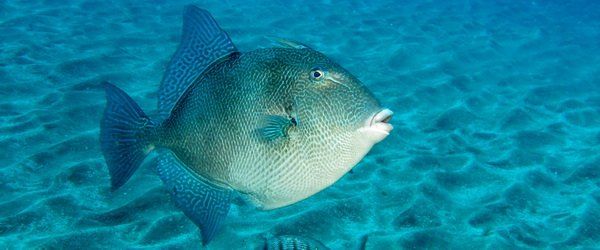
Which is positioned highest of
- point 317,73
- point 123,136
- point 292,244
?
point 317,73

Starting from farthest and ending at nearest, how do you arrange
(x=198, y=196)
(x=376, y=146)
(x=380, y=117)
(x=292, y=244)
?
(x=376, y=146) → (x=292, y=244) → (x=198, y=196) → (x=380, y=117)

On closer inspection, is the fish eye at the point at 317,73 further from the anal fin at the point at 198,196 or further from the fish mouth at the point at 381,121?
the anal fin at the point at 198,196

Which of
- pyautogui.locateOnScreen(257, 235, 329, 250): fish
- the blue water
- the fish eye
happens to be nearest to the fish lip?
the fish eye

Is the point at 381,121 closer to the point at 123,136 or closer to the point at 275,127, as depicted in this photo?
the point at 275,127

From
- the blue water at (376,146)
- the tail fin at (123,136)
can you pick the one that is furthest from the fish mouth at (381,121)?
the blue water at (376,146)

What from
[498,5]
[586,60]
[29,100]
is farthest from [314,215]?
[498,5]

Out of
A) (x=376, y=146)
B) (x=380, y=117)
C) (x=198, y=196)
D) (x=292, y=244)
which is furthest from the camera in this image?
(x=376, y=146)

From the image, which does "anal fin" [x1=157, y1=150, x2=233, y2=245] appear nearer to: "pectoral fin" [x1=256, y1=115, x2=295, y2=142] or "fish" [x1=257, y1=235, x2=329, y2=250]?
"pectoral fin" [x1=256, y1=115, x2=295, y2=142]

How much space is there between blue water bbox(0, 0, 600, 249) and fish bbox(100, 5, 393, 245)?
1481 millimetres

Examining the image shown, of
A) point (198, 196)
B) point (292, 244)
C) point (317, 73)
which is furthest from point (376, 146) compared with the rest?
point (317, 73)

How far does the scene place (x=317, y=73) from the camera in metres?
1.47

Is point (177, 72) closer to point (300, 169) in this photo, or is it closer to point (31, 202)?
point (300, 169)

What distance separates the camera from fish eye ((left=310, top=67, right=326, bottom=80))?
1.46 meters

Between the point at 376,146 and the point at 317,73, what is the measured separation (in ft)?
11.0
